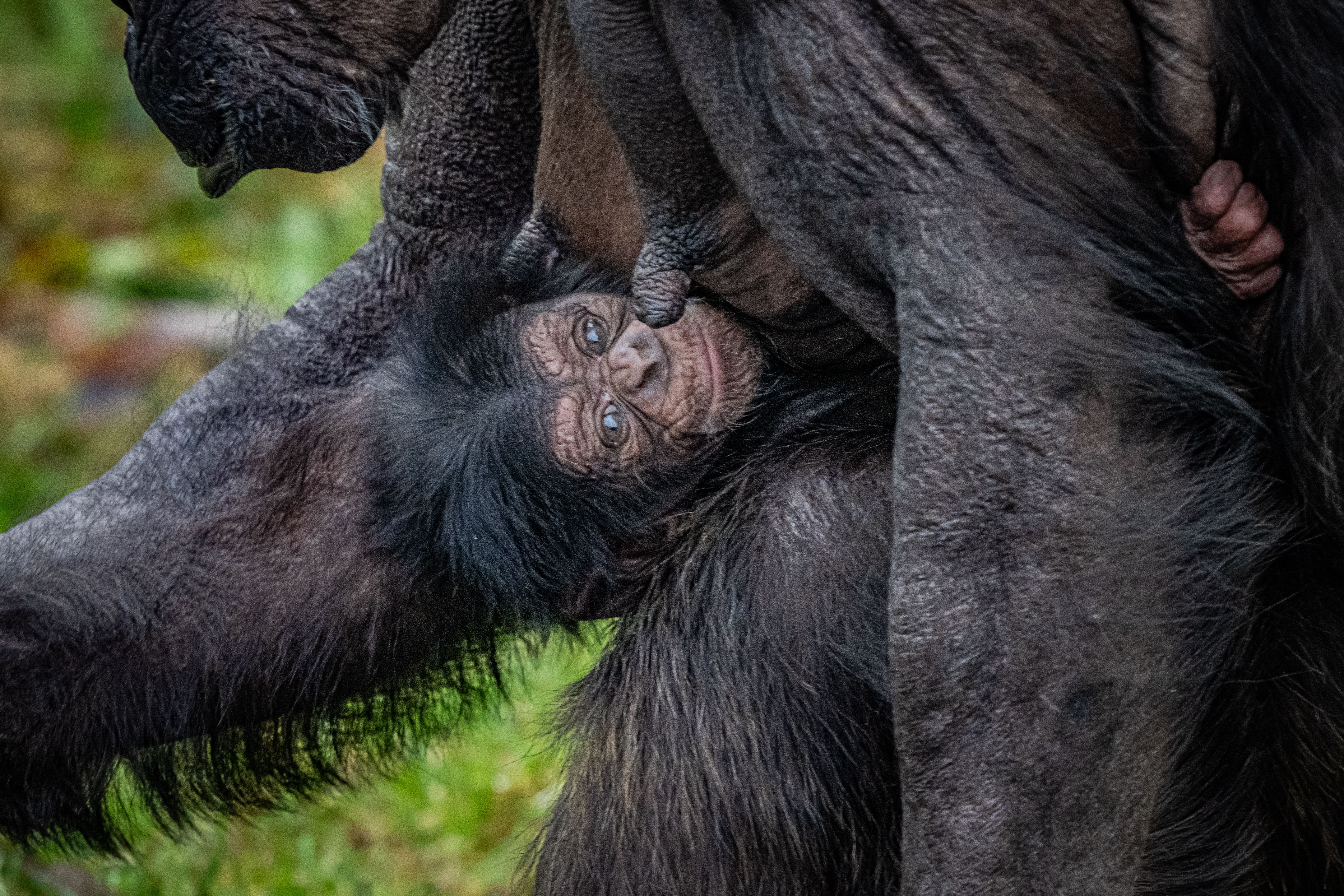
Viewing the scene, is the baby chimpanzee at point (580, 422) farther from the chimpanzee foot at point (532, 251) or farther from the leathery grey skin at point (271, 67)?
the leathery grey skin at point (271, 67)

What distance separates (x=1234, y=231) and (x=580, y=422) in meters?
0.91

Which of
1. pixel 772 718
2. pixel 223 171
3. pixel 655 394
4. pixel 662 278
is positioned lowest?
pixel 772 718

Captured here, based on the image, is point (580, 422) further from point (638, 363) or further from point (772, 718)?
point (772, 718)

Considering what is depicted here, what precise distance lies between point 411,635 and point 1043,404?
4.11 ft

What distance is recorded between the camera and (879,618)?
5.97 feet

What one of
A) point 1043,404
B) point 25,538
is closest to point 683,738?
point 1043,404

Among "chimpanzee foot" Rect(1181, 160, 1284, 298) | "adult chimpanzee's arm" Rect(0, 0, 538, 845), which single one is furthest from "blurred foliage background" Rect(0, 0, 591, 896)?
"chimpanzee foot" Rect(1181, 160, 1284, 298)

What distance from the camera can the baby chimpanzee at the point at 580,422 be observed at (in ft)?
6.84

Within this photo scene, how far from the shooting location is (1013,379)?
142cm

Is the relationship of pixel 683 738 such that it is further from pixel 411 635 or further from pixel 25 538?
pixel 25 538

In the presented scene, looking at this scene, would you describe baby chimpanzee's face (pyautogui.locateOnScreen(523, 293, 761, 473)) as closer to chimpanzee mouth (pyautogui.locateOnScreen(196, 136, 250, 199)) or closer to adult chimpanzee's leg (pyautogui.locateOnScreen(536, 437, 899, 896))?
adult chimpanzee's leg (pyautogui.locateOnScreen(536, 437, 899, 896))

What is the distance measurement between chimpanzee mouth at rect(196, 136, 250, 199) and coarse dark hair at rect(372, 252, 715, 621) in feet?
1.05

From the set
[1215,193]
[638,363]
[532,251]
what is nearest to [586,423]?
[638,363]

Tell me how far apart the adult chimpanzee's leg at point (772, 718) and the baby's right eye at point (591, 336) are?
29cm
